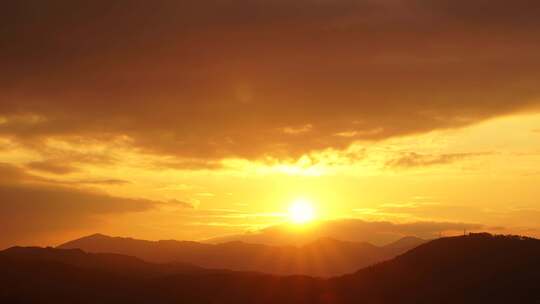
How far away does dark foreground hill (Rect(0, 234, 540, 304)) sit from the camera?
79.6 metres

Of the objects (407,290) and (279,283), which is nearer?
(407,290)

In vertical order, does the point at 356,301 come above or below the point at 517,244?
below

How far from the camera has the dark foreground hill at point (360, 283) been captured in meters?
79.6

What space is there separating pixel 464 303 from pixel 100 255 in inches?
5403

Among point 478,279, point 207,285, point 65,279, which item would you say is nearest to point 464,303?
point 478,279

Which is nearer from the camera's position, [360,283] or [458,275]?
[458,275]

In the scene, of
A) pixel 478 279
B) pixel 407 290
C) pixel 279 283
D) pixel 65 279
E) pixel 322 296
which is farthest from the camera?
pixel 65 279

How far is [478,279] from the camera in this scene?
81.6 m

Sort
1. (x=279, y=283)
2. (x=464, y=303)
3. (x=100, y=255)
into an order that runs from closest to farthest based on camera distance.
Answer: (x=464, y=303) → (x=279, y=283) → (x=100, y=255)

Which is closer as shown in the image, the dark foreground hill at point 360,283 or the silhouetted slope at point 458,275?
the silhouetted slope at point 458,275

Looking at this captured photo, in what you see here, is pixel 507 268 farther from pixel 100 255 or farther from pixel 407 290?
pixel 100 255

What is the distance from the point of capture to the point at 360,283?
314 feet

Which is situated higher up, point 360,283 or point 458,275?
point 458,275

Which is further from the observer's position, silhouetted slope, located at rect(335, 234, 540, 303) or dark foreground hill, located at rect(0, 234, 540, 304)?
dark foreground hill, located at rect(0, 234, 540, 304)
